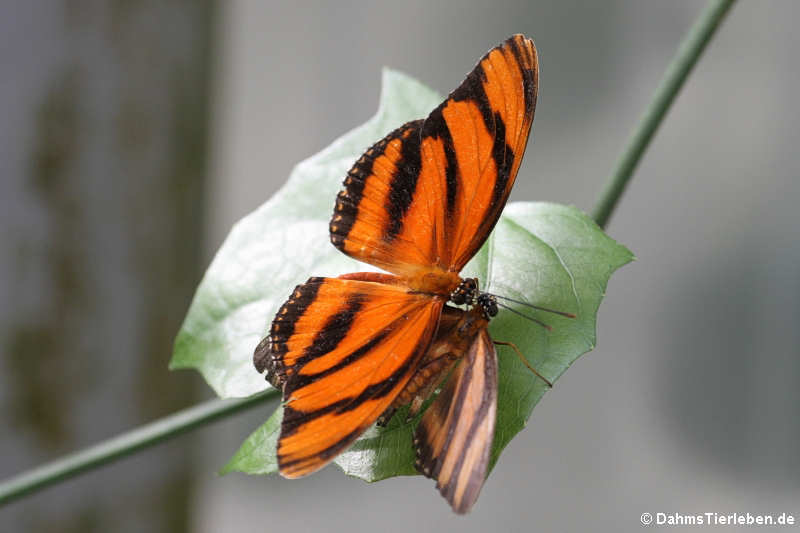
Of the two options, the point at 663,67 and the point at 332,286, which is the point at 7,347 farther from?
the point at 663,67

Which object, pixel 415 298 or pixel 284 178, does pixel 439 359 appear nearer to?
pixel 415 298

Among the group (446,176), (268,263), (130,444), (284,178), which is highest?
(446,176)

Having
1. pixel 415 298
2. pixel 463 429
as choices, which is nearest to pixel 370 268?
pixel 415 298

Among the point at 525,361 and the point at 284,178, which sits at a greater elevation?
the point at 525,361

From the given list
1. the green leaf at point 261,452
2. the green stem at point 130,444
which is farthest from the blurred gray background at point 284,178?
the green leaf at point 261,452

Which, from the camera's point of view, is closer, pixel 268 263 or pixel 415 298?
pixel 415 298
